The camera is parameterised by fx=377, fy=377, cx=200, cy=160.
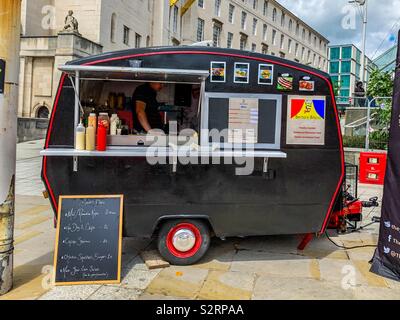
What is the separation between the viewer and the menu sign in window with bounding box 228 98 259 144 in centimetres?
496

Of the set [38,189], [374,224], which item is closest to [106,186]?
[374,224]

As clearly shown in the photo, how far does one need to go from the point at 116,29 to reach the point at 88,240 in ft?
95.1

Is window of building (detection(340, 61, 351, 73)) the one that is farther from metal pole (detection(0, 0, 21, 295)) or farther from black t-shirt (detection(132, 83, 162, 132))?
metal pole (detection(0, 0, 21, 295))

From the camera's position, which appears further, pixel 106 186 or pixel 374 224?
pixel 374 224

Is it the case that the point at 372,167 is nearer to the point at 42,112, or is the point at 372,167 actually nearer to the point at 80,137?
the point at 80,137

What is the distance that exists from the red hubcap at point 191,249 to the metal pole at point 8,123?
1.91 meters

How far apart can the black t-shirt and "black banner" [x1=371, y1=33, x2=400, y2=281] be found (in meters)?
3.17

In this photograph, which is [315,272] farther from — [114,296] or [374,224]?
[374,224]

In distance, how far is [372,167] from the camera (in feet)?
40.1

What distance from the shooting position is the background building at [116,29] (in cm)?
2598

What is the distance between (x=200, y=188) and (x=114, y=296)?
1.66 meters
